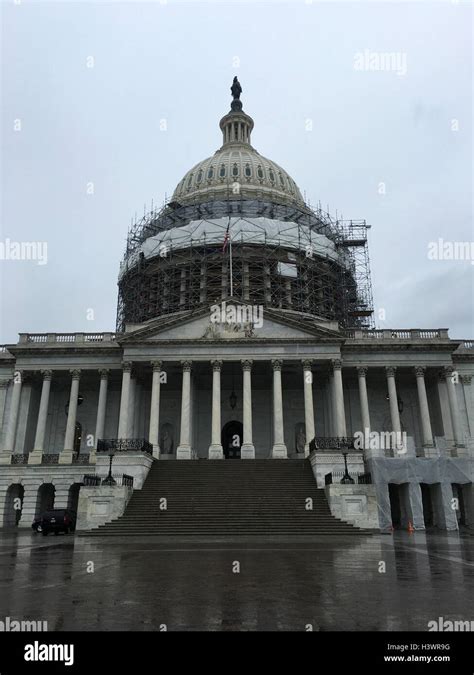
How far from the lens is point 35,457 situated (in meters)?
43.5

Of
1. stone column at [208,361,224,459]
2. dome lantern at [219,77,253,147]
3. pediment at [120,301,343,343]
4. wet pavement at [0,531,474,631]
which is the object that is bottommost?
wet pavement at [0,531,474,631]

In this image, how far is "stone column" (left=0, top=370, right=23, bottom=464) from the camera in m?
44.4

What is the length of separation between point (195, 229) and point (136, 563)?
158 feet

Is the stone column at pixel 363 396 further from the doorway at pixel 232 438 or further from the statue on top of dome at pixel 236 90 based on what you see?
the statue on top of dome at pixel 236 90

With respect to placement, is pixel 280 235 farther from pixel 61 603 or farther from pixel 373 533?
pixel 61 603

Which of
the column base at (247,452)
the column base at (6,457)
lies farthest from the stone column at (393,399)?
the column base at (6,457)

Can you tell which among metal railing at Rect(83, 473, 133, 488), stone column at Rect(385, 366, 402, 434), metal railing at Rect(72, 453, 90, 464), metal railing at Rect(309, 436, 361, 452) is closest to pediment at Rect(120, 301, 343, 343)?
stone column at Rect(385, 366, 402, 434)

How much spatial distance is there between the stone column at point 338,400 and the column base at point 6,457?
85.9ft

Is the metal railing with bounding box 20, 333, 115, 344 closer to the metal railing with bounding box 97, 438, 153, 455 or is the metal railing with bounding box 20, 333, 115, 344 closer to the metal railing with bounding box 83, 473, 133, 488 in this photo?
the metal railing with bounding box 97, 438, 153, 455

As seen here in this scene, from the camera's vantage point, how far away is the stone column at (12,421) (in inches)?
1748

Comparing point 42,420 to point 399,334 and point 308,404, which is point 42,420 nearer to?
point 308,404

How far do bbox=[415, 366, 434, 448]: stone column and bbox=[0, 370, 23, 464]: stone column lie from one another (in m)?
33.8
